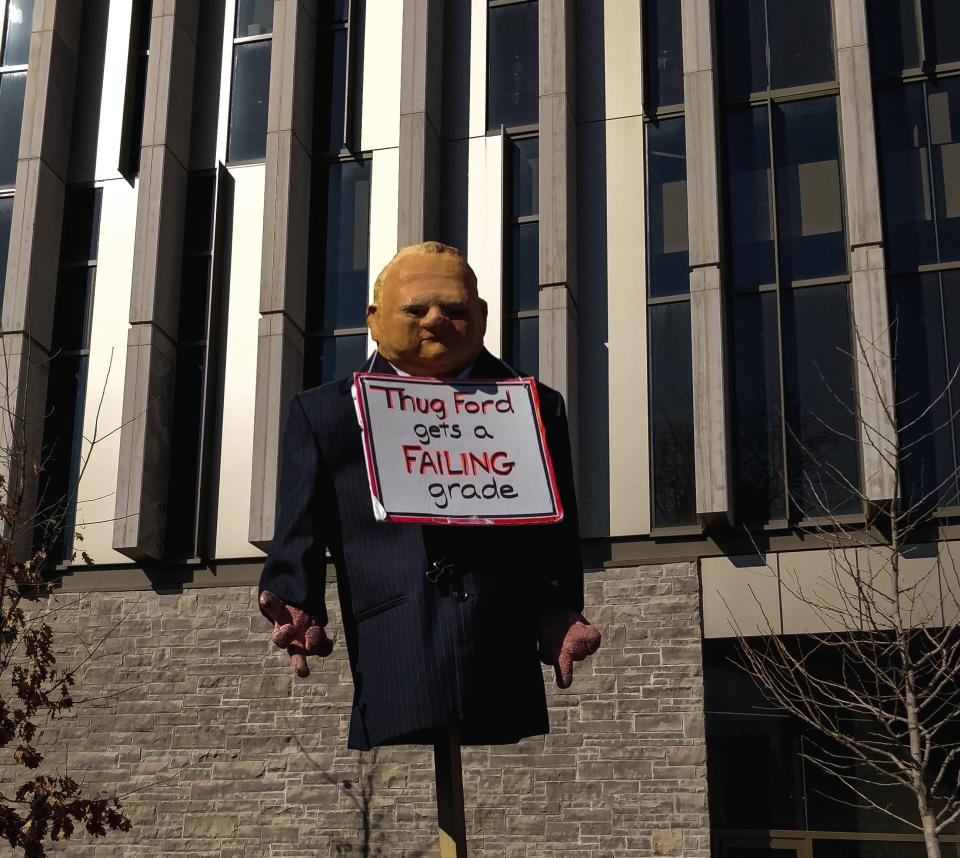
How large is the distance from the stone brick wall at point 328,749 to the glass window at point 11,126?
A: 5.68 m

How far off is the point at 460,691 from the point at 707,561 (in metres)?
10.0

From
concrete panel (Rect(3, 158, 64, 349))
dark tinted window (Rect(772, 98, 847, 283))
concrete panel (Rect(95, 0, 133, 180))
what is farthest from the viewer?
concrete panel (Rect(95, 0, 133, 180))

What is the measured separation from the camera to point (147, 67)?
17.5m

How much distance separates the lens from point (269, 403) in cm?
1547

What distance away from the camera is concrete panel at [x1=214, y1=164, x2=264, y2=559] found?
1585 centimetres

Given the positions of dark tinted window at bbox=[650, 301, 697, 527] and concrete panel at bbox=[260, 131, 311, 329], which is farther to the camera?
concrete panel at bbox=[260, 131, 311, 329]

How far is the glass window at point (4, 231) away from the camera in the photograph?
17094 millimetres

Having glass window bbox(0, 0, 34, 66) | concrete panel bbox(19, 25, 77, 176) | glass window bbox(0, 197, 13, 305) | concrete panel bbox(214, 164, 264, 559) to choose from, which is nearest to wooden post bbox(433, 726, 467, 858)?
concrete panel bbox(214, 164, 264, 559)

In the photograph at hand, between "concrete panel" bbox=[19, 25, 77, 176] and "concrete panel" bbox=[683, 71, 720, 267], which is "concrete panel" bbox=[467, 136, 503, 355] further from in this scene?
"concrete panel" bbox=[19, 25, 77, 176]

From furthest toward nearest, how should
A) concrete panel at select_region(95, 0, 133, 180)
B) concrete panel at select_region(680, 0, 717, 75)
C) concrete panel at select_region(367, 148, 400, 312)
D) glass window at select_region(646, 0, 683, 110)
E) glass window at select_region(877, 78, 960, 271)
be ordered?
concrete panel at select_region(95, 0, 133, 180) < concrete panel at select_region(367, 148, 400, 312) < glass window at select_region(646, 0, 683, 110) < concrete panel at select_region(680, 0, 717, 75) < glass window at select_region(877, 78, 960, 271)

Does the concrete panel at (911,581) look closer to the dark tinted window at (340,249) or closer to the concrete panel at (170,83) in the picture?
the dark tinted window at (340,249)

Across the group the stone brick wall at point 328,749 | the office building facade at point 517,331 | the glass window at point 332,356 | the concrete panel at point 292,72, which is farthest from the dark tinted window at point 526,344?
the concrete panel at point 292,72

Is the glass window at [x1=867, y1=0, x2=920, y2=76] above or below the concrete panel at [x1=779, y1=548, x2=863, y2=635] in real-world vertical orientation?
above

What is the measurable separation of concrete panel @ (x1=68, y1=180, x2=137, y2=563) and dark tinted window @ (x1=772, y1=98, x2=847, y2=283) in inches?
308
